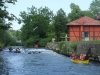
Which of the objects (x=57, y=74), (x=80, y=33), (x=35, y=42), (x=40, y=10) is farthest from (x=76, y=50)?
(x=40, y=10)

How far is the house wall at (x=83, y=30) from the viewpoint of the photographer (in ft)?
202

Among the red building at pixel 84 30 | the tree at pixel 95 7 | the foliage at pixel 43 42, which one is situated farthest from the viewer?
the tree at pixel 95 7

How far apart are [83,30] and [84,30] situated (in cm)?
35

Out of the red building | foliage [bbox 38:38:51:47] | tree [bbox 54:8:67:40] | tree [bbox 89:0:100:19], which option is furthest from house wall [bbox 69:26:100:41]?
tree [bbox 89:0:100:19]

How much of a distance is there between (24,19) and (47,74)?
9174cm

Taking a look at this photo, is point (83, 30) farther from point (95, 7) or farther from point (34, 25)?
point (95, 7)

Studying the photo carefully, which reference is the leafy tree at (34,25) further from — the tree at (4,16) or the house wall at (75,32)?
the tree at (4,16)

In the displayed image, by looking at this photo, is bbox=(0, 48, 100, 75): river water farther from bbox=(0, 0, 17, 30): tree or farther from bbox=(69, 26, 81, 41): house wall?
bbox=(69, 26, 81, 41): house wall

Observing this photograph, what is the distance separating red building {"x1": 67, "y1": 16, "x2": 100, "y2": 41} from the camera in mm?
61344

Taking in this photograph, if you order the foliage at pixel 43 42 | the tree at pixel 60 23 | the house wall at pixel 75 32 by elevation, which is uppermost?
the tree at pixel 60 23

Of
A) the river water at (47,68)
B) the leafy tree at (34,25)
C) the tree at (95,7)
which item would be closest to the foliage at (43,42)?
the leafy tree at (34,25)

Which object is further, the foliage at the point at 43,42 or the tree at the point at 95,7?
the tree at the point at 95,7

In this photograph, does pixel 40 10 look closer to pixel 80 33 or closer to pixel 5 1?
pixel 80 33

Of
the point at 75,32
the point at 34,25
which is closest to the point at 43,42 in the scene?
the point at 34,25
